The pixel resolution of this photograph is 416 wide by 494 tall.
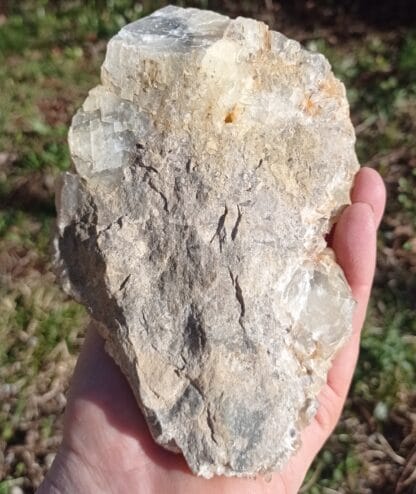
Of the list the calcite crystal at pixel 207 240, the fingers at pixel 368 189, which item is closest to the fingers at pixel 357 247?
the fingers at pixel 368 189

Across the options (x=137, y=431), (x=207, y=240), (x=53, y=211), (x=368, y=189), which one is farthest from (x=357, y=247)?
(x=53, y=211)

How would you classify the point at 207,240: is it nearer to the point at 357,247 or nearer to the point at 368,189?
the point at 357,247

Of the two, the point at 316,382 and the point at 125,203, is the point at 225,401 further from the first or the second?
the point at 125,203

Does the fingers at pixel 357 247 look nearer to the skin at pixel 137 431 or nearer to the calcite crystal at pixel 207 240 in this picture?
the skin at pixel 137 431

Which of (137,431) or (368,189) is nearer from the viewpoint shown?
(137,431)

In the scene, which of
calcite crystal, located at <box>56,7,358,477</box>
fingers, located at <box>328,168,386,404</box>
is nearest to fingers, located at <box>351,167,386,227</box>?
fingers, located at <box>328,168,386,404</box>

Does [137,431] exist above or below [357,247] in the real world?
below

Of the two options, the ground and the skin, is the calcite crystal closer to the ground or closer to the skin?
the skin
